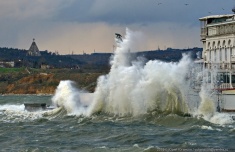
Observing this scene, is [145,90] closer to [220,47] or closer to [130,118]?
[130,118]

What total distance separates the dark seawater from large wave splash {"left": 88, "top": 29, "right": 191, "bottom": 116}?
3.93 ft

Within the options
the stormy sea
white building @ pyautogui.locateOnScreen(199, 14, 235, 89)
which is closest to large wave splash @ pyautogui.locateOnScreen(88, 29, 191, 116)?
the stormy sea

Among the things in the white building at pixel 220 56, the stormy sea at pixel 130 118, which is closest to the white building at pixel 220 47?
the white building at pixel 220 56

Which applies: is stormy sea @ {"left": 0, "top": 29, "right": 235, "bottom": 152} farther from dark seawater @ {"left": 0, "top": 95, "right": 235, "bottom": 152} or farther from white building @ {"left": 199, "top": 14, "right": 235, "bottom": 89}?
white building @ {"left": 199, "top": 14, "right": 235, "bottom": 89}

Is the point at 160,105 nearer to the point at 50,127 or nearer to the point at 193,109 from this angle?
the point at 193,109

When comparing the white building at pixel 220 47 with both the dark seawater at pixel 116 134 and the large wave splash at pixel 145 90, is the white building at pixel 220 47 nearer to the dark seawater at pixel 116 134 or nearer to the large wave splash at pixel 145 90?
the large wave splash at pixel 145 90

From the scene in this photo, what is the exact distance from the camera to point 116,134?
40.9 m

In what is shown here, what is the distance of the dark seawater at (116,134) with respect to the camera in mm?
35906

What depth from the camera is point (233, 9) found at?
211ft

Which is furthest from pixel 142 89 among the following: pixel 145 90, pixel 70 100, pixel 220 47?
pixel 220 47

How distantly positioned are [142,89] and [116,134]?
11042mm

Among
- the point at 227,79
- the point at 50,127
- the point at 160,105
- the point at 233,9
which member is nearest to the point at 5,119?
the point at 50,127

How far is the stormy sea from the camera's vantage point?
37.2m

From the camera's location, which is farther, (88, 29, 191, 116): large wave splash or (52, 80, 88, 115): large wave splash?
(52, 80, 88, 115): large wave splash
